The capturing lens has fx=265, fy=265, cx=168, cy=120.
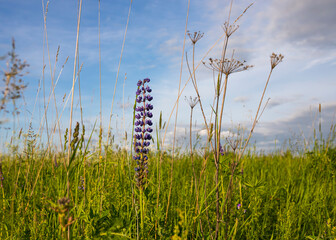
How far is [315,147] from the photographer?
5770mm

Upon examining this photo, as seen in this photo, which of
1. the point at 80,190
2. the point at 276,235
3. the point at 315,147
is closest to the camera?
the point at 276,235

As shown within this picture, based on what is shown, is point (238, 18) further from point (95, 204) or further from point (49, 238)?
point (49, 238)

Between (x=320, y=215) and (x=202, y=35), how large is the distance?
7.84 ft

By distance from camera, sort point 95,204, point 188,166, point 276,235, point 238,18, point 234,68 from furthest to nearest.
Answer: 1. point 188,166
2. point 276,235
3. point 95,204
4. point 238,18
5. point 234,68

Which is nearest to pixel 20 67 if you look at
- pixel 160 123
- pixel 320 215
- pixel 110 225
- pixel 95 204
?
pixel 160 123

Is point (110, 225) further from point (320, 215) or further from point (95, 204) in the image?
point (320, 215)

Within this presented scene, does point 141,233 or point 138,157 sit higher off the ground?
point 138,157

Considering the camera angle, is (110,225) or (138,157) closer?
(110,225)

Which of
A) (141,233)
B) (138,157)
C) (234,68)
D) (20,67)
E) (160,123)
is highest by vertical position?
(234,68)

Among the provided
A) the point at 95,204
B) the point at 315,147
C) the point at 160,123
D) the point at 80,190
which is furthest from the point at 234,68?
the point at 315,147

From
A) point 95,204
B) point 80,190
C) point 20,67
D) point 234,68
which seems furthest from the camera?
point 80,190

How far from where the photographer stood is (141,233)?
6.43ft

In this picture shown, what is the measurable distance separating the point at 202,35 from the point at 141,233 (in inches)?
61.8

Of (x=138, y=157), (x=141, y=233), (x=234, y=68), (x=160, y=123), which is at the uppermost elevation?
(x=234, y=68)
